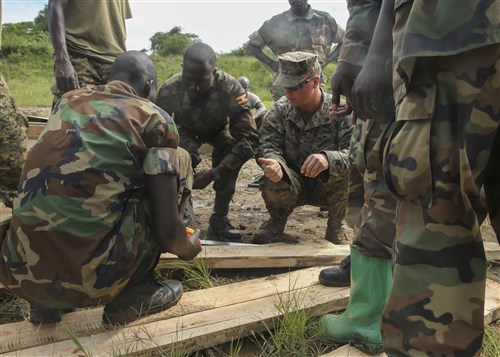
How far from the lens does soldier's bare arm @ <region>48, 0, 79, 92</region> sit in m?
3.01

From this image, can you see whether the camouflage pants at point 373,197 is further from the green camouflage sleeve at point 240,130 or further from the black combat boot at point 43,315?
the green camouflage sleeve at point 240,130

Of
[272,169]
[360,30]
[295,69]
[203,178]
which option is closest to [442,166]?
[360,30]

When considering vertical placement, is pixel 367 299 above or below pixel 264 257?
above

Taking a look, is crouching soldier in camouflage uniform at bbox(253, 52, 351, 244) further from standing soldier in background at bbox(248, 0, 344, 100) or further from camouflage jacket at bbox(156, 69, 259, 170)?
standing soldier in background at bbox(248, 0, 344, 100)

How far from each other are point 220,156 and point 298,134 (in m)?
0.75

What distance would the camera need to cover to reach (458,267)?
3.85 feet

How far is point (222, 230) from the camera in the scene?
3.47m

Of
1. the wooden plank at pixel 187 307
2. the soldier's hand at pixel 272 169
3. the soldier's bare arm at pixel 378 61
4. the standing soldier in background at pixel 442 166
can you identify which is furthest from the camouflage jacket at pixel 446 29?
the soldier's hand at pixel 272 169

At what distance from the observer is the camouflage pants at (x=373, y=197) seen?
1645mm

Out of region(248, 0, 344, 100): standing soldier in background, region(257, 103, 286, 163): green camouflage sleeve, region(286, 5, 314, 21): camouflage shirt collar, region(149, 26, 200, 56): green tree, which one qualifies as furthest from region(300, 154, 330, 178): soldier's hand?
region(149, 26, 200, 56): green tree

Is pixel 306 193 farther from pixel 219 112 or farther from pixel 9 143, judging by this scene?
pixel 9 143

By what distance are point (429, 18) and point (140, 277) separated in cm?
159

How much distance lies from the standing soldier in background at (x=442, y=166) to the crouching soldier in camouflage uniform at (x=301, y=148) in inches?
70.8

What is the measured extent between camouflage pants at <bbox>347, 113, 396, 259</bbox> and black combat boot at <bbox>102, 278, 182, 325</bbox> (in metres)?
0.88
